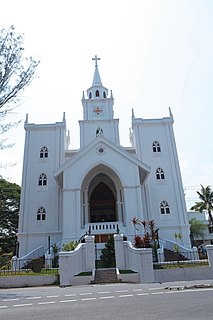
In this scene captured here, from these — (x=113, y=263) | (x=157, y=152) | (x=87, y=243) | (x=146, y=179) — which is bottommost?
(x=113, y=263)

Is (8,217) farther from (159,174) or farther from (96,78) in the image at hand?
(159,174)

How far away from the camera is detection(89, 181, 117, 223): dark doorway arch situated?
2773cm

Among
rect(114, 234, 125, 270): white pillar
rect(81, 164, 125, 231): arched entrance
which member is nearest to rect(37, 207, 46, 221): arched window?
rect(81, 164, 125, 231): arched entrance

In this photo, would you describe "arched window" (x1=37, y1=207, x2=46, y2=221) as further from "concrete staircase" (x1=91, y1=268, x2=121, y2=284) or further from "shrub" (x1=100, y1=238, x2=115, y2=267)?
"concrete staircase" (x1=91, y1=268, x2=121, y2=284)

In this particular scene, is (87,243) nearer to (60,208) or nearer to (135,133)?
(60,208)

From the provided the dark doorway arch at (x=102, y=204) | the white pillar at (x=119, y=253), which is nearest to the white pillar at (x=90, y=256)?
the white pillar at (x=119, y=253)

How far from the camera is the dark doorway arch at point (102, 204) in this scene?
27734 millimetres

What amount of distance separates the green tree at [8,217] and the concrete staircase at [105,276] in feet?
91.1

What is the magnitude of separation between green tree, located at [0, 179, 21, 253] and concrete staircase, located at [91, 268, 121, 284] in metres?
27.8

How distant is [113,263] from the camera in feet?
53.6

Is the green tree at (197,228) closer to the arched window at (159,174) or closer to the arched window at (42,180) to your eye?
the arched window at (159,174)

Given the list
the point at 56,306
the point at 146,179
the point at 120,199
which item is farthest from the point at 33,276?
the point at 146,179

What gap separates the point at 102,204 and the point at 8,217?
18.6m

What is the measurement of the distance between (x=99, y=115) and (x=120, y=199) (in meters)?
11.8
